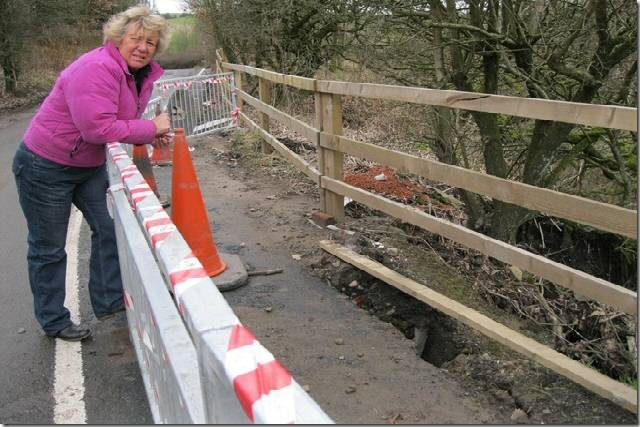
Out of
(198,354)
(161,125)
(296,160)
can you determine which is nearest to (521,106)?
(161,125)

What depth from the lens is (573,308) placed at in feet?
18.4

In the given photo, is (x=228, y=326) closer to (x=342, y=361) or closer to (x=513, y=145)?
(x=342, y=361)

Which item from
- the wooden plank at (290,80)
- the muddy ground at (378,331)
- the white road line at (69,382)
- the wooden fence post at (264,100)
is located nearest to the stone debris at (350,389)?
the muddy ground at (378,331)

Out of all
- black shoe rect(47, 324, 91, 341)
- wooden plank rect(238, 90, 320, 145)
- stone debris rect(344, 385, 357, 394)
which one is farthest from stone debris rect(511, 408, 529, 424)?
wooden plank rect(238, 90, 320, 145)

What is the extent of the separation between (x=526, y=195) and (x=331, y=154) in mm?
2617

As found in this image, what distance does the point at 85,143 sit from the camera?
3.80 m

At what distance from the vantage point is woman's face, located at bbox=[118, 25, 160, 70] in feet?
11.9

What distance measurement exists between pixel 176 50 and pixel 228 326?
4771 cm

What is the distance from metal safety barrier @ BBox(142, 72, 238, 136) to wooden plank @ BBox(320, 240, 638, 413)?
8.13 metres

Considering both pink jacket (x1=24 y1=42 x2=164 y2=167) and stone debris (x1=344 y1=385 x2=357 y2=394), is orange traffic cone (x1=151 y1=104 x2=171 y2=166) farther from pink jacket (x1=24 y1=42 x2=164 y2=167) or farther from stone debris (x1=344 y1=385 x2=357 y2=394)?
stone debris (x1=344 y1=385 x2=357 y2=394)

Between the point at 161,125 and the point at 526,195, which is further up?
the point at 161,125

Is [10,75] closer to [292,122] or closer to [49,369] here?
[292,122]

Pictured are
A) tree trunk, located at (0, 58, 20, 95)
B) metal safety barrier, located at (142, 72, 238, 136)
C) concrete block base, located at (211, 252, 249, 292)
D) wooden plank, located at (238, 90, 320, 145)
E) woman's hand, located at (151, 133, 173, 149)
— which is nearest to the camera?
woman's hand, located at (151, 133, 173, 149)

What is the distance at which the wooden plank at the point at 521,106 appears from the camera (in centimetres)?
313
